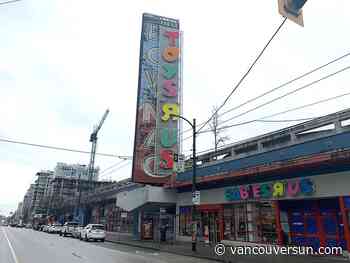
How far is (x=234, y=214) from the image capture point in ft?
79.5

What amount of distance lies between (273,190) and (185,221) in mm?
10937

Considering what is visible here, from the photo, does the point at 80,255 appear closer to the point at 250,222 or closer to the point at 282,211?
the point at 250,222

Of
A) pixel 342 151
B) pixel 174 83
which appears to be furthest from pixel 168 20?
pixel 342 151

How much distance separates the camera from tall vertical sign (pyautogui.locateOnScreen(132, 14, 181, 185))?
33.1 meters

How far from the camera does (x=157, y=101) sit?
3553 cm

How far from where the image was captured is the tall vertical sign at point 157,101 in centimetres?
3309

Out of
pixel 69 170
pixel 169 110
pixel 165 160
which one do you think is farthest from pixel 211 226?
pixel 69 170

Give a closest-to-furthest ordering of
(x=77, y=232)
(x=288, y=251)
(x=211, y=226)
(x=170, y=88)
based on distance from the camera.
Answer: (x=288, y=251)
(x=211, y=226)
(x=170, y=88)
(x=77, y=232)

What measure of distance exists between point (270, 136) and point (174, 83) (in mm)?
17261

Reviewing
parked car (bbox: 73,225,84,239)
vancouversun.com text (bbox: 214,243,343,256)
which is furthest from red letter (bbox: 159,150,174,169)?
vancouversun.com text (bbox: 214,243,343,256)

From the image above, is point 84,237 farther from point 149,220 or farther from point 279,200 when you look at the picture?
point 279,200

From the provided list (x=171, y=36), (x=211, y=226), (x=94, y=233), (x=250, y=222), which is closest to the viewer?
(x=250, y=222)

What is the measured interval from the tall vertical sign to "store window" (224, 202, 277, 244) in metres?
9.40

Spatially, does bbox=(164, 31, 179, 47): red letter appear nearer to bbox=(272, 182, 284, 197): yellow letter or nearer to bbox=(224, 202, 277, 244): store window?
bbox=(224, 202, 277, 244): store window
